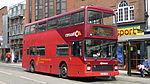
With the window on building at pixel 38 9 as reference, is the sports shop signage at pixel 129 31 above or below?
below

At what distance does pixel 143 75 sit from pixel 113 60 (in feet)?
10.9

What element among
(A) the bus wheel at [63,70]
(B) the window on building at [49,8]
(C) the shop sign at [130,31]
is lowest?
(A) the bus wheel at [63,70]

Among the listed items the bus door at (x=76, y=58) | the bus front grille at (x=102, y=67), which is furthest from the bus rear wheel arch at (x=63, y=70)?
the bus front grille at (x=102, y=67)

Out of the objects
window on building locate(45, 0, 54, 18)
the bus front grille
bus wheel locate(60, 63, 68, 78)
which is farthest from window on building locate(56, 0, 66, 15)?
the bus front grille

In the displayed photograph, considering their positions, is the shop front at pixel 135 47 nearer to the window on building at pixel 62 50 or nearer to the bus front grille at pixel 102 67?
the bus front grille at pixel 102 67

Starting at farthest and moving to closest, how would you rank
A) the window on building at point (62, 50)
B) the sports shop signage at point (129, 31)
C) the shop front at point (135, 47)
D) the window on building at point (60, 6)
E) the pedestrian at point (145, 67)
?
the window on building at point (60, 6) < the sports shop signage at point (129, 31) < the shop front at point (135, 47) < the pedestrian at point (145, 67) < the window on building at point (62, 50)

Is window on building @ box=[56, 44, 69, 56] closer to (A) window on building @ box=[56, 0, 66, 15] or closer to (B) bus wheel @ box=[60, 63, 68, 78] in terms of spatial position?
(B) bus wheel @ box=[60, 63, 68, 78]

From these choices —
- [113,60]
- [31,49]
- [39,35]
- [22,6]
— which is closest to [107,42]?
[113,60]

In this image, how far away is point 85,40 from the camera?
14672 mm

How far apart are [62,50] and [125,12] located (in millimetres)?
11036

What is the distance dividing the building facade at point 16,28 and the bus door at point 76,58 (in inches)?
1248

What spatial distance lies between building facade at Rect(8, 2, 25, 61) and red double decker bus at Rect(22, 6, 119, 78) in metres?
29.7

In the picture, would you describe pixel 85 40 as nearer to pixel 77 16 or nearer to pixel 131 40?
pixel 77 16

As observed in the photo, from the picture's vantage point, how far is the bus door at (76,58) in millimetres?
15031
